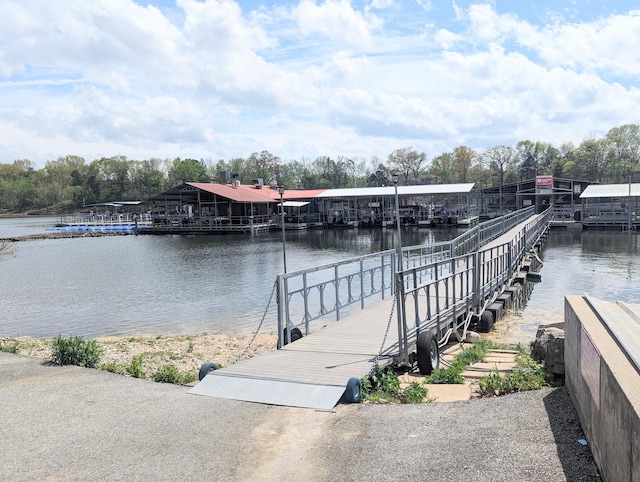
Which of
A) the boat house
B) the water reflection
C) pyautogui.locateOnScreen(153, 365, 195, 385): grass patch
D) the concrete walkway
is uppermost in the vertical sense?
the boat house

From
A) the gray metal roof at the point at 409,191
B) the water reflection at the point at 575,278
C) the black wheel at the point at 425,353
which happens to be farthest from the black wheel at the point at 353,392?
the gray metal roof at the point at 409,191

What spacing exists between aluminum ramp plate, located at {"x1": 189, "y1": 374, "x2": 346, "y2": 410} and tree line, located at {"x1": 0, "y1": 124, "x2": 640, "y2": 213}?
89345 millimetres

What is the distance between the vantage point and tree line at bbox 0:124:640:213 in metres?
90.8

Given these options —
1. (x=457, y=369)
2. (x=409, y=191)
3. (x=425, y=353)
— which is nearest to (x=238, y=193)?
(x=409, y=191)

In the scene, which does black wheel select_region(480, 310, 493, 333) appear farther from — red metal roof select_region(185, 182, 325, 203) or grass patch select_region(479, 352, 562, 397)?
red metal roof select_region(185, 182, 325, 203)

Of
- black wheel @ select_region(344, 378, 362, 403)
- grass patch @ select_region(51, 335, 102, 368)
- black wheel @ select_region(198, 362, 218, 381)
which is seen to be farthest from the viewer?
grass patch @ select_region(51, 335, 102, 368)

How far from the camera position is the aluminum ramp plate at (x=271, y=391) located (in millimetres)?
6730

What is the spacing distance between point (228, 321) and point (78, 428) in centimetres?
1101

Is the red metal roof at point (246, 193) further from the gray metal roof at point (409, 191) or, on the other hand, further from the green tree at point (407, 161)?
the green tree at point (407, 161)

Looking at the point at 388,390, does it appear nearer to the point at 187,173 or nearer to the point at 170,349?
the point at 170,349

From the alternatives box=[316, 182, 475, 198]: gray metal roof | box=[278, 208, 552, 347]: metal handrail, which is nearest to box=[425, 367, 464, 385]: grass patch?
box=[278, 208, 552, 347]: metal handrail

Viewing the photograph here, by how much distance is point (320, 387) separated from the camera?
23.1 ft

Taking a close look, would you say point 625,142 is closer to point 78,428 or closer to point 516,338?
point 516,338

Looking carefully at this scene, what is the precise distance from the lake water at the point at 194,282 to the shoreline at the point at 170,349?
1.54 meters
